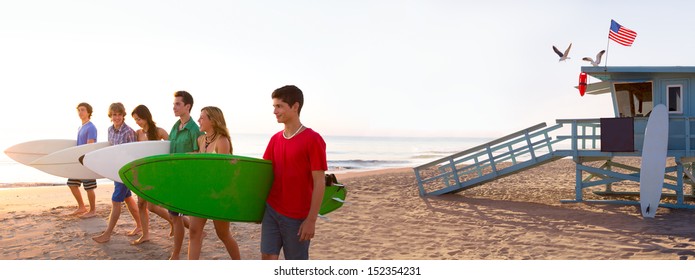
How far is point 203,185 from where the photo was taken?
450cm

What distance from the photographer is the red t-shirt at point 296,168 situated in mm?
3557

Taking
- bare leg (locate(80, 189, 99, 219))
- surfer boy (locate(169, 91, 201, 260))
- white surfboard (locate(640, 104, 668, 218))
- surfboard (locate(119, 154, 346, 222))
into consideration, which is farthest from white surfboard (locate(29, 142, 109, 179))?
white surfboard (locate(640, 104, 668, 218))

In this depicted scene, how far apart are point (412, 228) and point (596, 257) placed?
296cm

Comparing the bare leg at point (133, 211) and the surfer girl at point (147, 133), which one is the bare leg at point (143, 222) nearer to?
the surfer girl at point (147, 133)

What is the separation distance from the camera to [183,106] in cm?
533

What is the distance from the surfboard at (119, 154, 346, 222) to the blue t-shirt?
15.0 feet

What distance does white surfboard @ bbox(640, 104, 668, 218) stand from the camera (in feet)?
32.3

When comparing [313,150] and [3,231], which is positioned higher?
[313,150]

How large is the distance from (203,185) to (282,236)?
3.30 feet

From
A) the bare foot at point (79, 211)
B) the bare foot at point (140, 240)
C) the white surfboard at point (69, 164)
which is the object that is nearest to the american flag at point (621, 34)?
the bare foot at point (140, 240)

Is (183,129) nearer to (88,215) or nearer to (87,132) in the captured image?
(87,132)

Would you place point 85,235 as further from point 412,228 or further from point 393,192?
point 393,192

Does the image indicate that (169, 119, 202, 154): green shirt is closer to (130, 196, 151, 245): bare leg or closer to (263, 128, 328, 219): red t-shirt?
(263, 128, 328, 219): red t-shirt

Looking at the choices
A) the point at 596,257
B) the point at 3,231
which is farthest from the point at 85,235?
the point at 596,257
